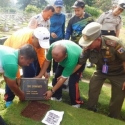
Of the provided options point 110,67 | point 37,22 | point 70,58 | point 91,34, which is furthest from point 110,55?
point 37,22

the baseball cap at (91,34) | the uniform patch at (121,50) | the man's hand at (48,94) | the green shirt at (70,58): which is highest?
the baseball cap at (91,34)

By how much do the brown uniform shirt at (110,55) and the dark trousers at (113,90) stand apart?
0.12m

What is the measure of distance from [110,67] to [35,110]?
145 centimetres

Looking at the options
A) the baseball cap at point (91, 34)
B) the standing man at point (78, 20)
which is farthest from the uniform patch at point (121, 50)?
the standing man at point (78, 20)

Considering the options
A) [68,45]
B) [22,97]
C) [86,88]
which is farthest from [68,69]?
[86,88]

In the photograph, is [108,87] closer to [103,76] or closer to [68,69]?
[103,76]

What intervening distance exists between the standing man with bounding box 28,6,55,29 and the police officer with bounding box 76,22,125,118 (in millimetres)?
1553

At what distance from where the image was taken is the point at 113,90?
3520mm

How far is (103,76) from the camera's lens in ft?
11.4

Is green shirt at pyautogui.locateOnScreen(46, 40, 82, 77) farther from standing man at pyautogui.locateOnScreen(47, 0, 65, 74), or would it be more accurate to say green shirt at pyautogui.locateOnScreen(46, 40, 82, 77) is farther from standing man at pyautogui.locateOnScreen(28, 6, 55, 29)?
standing man at pyautogui.locateOnScreen(47, 0, 65, 74)

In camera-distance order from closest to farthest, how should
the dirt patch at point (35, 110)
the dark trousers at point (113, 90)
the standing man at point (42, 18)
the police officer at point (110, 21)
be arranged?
the dirt patch at point (35, 110) < the dark trousers at point (113, 90) < the standing man at point (42, 18) < the police officer at point (110, 21)

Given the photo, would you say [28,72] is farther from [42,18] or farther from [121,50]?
[121,50]

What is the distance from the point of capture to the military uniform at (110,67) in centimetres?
300

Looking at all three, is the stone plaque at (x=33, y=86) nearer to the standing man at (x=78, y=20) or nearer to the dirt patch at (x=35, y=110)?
the dirt patch at (x=35, y=110)
